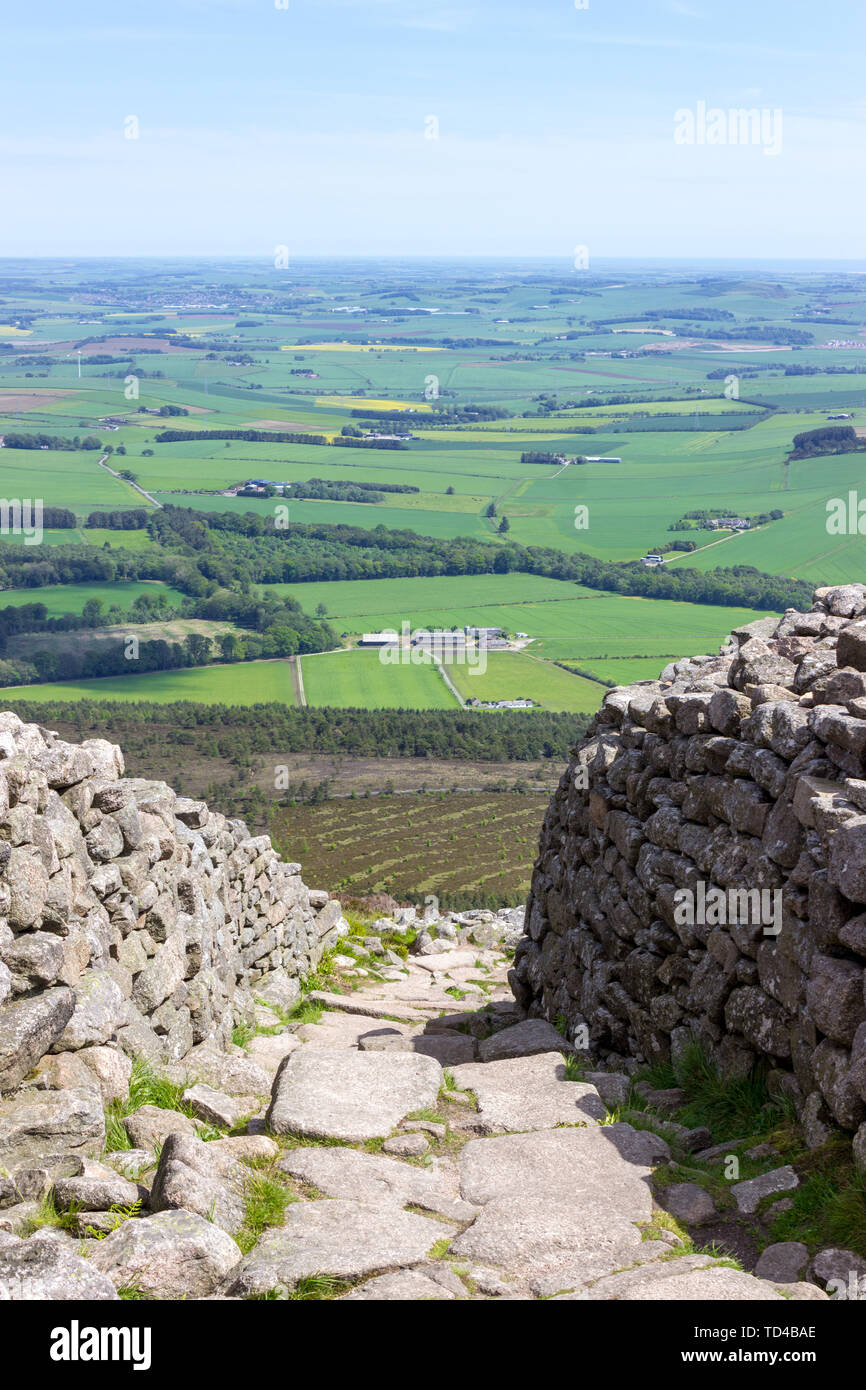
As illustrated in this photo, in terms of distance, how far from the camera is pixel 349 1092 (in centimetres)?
1026

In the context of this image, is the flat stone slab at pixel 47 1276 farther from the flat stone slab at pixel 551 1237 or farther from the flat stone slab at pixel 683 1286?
the flat stone slab at pixel 683 1286

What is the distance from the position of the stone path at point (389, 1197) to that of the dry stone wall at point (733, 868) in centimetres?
142

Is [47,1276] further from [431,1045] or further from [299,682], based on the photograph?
[299,682]

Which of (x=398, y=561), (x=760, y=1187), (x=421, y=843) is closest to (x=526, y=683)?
(x=421, y=843)

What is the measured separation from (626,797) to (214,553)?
12722cm

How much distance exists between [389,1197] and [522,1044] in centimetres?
593

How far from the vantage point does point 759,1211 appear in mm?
8211

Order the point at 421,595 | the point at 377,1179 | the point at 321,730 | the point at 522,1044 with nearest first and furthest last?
the point at 377,1179, the point at 522,1044, the point at 321,730, the point at 421,595

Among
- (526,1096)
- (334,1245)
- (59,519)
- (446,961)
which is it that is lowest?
(446,961)

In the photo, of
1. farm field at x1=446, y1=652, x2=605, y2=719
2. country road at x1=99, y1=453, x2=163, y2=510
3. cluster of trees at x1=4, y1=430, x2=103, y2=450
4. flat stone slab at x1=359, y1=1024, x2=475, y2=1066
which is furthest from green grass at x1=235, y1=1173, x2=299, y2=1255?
cluster of trees at x1=4, y1=430, x2=103, y2=450

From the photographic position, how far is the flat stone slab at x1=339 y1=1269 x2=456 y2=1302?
6617mm

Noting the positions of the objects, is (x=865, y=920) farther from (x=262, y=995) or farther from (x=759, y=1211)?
(x=262, y=995)

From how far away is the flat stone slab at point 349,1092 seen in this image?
373 inches
